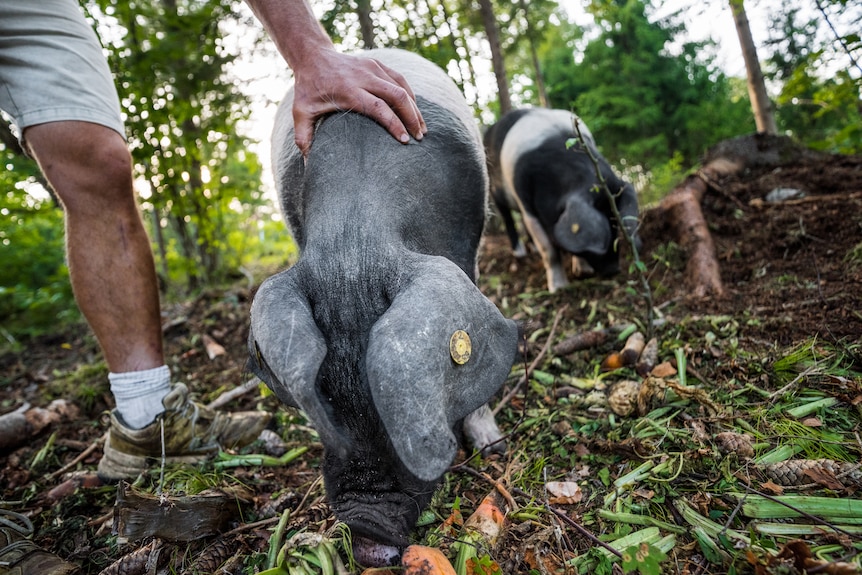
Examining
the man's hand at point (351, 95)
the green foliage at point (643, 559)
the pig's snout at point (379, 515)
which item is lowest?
the green foliage at point (643, 559)

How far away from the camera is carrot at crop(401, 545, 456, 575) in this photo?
1428 millimetres

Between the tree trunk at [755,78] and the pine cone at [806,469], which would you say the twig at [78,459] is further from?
the tree trunk at [755,78]

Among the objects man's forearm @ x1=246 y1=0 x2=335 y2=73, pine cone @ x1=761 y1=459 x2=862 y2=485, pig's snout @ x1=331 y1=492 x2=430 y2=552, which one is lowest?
pine cone @ x1=761 y1=459 x2=862 y2=485

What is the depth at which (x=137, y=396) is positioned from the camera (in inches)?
95.3

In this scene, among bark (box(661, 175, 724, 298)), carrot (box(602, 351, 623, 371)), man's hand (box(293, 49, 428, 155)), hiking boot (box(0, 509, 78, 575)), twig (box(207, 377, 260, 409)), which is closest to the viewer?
hiking boot (box(0, 509, 78, 575))

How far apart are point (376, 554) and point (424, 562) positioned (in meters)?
0.17

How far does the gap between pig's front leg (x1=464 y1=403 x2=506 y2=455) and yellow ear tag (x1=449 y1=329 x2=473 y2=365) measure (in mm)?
924

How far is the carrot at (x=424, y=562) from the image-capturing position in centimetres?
143

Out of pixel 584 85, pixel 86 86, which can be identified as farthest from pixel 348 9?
pixel 584 85

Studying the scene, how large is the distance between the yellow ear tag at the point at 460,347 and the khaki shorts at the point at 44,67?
2.13m

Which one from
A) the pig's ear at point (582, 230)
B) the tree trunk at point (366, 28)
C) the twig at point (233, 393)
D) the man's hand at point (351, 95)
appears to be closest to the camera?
the man's hand at point (351, 95)

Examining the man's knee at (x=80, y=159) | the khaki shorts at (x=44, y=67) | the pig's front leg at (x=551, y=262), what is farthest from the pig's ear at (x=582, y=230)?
the khaki shorts at (x=44, y=67)

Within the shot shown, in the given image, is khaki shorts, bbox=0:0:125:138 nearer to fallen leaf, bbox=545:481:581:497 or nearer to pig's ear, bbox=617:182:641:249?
fallen leaf, bbox=545:481:581:497

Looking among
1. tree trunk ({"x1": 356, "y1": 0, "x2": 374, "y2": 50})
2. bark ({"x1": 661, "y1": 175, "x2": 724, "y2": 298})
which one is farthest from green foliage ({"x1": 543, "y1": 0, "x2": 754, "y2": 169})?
bark ({"x1": 661, "y1": 175, "x2": 724, "y2": 298})
